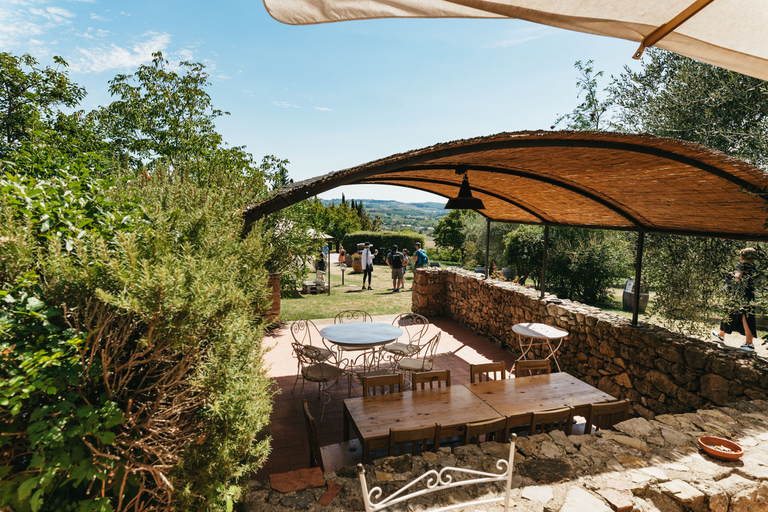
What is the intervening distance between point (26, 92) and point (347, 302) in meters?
9.29

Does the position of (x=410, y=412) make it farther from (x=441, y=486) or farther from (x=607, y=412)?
(x=607, y=412)

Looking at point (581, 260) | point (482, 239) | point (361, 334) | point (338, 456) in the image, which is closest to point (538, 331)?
point (361, 334)

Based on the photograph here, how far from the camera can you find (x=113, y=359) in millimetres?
1528

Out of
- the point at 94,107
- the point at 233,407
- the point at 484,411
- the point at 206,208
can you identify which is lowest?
the point at 484,411

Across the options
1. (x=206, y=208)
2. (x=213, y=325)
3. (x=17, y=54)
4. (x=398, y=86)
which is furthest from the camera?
(x=398, y=86)

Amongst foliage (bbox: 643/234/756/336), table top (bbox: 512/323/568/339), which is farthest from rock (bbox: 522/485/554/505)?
foliage (bbox: 643/234/756/336)

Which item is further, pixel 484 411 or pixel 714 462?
pixel 484 411

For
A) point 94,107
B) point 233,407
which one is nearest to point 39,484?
point 233,407

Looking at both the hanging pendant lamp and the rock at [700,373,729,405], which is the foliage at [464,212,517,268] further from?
the rock at [700,373,729,405]

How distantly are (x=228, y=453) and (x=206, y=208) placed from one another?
4.44ft

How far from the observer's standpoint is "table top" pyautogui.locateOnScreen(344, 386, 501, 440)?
3197 millimetres

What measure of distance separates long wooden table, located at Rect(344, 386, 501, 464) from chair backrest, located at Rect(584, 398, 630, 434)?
0.87m

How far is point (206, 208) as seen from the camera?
2.15 m

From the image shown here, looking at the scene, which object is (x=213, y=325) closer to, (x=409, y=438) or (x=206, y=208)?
(x=206, y=208)
